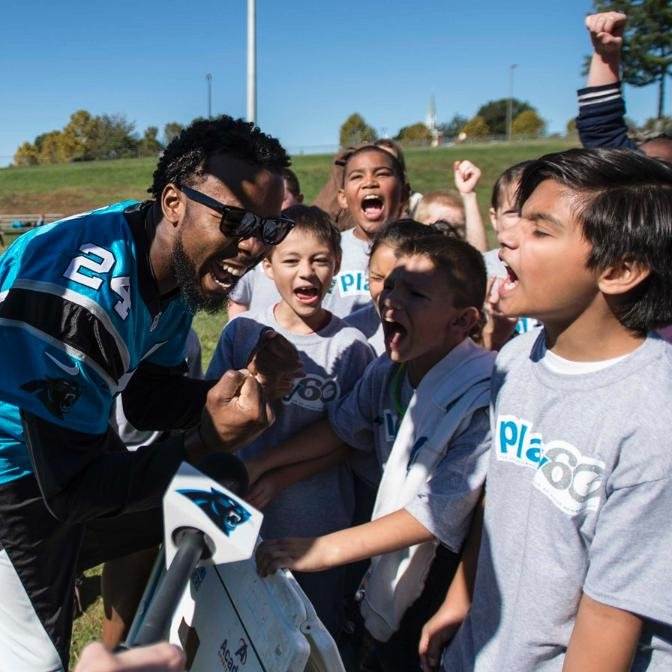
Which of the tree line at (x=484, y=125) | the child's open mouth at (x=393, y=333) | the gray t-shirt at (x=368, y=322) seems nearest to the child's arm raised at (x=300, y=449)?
the child's open mouth at (x=393, y=333)

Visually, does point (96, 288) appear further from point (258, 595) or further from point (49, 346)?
point (258, 595)

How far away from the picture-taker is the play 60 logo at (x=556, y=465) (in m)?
1.50

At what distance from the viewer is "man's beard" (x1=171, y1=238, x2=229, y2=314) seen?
6.95 ft

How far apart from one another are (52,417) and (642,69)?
5200cm

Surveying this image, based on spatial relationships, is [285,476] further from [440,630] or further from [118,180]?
[118,180]

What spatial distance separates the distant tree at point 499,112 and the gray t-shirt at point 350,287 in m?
86.9

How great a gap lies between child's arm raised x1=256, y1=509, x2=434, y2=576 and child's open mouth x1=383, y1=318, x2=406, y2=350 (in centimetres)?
58

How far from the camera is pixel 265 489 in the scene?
2.54m

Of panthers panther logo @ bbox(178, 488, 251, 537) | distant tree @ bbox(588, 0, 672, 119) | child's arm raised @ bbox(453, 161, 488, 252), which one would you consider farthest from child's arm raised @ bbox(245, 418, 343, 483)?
distant tree @ bbox(588, 0, 672, 119)

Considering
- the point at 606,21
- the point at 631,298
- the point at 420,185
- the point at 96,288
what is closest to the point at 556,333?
the point at 631,298

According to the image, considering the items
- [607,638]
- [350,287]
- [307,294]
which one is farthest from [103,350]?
[350,287]

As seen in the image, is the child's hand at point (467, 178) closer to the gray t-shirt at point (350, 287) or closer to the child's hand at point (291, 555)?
the gray t-shirt at point (350, 287)

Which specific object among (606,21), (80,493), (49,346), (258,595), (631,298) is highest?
(606,21)

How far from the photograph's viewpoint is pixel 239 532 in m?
1.14
